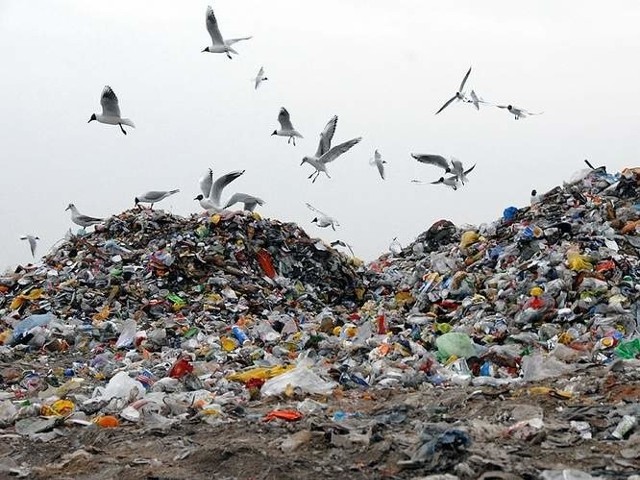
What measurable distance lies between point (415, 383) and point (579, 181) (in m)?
5.36

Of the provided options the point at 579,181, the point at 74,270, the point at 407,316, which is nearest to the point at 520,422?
the point at 407,316

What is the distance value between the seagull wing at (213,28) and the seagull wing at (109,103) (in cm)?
152

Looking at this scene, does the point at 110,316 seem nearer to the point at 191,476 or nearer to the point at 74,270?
the point at 74,270

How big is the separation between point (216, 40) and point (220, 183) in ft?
7.63

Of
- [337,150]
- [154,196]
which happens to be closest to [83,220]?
[154,196]

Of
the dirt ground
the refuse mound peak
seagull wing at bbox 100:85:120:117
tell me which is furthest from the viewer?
the refuse mound peak

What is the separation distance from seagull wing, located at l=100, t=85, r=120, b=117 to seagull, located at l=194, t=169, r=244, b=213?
2457mm

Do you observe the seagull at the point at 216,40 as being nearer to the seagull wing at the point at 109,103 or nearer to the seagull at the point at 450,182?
the seagull wing at the point at 109,103

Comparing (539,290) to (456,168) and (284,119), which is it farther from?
(284,119)

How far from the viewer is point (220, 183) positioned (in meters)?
10.5

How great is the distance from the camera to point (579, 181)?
8.97 m

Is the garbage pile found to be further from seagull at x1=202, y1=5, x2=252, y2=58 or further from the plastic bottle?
seagull at x1=202, y1=5, x2=252, y2=58

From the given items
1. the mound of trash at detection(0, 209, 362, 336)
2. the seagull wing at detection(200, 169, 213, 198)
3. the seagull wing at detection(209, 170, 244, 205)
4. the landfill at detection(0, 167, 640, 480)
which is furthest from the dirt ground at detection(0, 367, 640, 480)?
the seagull wing at detection(200, 169, 213, 198)

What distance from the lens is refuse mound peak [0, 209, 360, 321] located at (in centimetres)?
872
